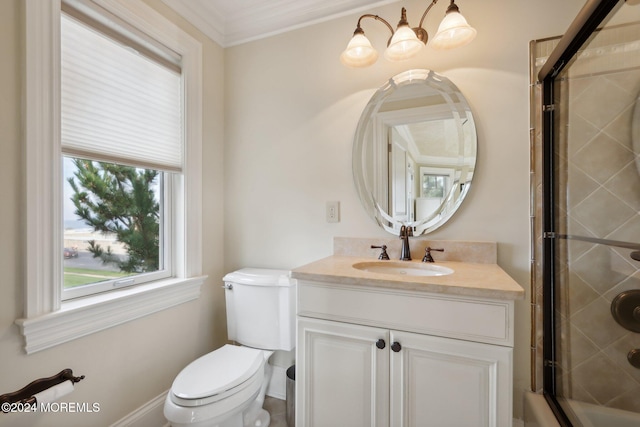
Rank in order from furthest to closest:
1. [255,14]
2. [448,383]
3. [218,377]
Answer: [255,14] → [218,377] → [448,383]

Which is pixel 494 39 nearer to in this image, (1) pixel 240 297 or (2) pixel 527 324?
(2) pixel 527 324

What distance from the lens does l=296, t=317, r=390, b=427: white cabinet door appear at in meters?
1.14

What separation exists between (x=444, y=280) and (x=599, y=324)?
67 centimetres

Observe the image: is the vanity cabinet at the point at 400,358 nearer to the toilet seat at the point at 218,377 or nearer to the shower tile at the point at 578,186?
the toilet seat at the point at 218,377

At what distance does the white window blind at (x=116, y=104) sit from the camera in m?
1.27

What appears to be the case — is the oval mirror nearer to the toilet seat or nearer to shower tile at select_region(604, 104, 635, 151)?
shower tile at select_region(604, 104, 635, 151)

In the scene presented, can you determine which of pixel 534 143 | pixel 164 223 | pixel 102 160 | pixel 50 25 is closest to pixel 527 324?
pixel 534 143

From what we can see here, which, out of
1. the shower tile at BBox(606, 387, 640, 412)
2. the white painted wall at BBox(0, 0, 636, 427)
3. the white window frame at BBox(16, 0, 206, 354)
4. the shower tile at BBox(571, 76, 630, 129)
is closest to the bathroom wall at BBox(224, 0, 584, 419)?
the white painted wall at BBox(0, 0, 636, 427)

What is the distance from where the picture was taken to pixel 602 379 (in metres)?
1.16

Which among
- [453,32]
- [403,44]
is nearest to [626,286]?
[453,32]

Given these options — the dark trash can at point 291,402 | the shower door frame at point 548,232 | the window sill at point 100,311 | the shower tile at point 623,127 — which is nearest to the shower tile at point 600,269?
the shower door frame at point 548,232

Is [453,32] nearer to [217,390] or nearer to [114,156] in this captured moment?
[114,156]

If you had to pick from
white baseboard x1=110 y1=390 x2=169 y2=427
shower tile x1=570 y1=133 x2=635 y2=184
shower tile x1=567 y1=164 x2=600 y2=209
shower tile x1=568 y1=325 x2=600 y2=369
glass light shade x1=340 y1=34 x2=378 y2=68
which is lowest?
white baseboard x1=110 y1=390 x2=169 y2=427

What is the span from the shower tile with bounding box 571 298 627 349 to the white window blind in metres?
2.08
